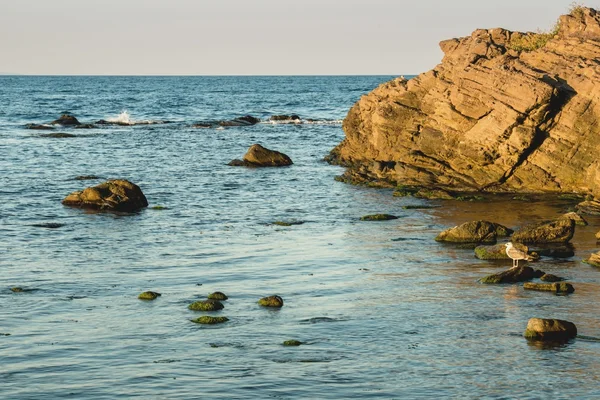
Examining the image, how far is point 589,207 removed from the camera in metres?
41.8

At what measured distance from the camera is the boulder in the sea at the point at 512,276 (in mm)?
29672

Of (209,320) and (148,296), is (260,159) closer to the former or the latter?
(148,296)

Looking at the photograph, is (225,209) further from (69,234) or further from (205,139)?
(205,139)

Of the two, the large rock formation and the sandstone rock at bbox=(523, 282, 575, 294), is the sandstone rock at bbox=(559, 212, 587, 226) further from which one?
the sandstone rock at bbox=(523, 282, 575, 294)

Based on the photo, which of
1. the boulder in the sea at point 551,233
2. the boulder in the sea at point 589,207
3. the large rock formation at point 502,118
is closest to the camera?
the boulder in the sea at point 551,233

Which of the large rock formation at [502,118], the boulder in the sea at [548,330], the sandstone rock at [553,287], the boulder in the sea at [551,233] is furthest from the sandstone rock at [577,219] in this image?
the boulder in the sea at [548,330]

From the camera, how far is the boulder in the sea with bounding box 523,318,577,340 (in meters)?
23.4

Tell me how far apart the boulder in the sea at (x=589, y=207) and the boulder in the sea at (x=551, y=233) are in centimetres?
604

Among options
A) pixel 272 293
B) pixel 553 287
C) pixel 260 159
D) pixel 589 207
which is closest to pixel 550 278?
pixel 553 287

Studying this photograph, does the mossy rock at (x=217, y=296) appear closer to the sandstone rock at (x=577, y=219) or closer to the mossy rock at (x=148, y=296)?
the mossy rock at (x=148, y=296)

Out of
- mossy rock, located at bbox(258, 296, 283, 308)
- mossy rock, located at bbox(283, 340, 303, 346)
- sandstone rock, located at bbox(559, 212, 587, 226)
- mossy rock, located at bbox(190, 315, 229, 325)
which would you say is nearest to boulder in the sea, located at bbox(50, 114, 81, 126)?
sandstone rock, located at bbox(559, 212, 587, 226)

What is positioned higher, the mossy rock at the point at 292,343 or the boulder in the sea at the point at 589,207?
the boulder in the sea at the point at 589,207

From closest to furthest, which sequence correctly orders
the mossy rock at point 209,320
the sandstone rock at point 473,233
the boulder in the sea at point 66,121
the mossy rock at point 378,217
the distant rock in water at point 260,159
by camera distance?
the mossy rock at point 209,320 → the sandstone rock at point 473,233 → the mossy rock at point 378,217 → the distant rock in water at point 260,159 → the boulder in the sea at point 66,121

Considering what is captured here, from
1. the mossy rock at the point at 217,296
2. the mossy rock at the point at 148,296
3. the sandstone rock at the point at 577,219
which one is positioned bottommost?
the mossy rock at the point at 148,296
